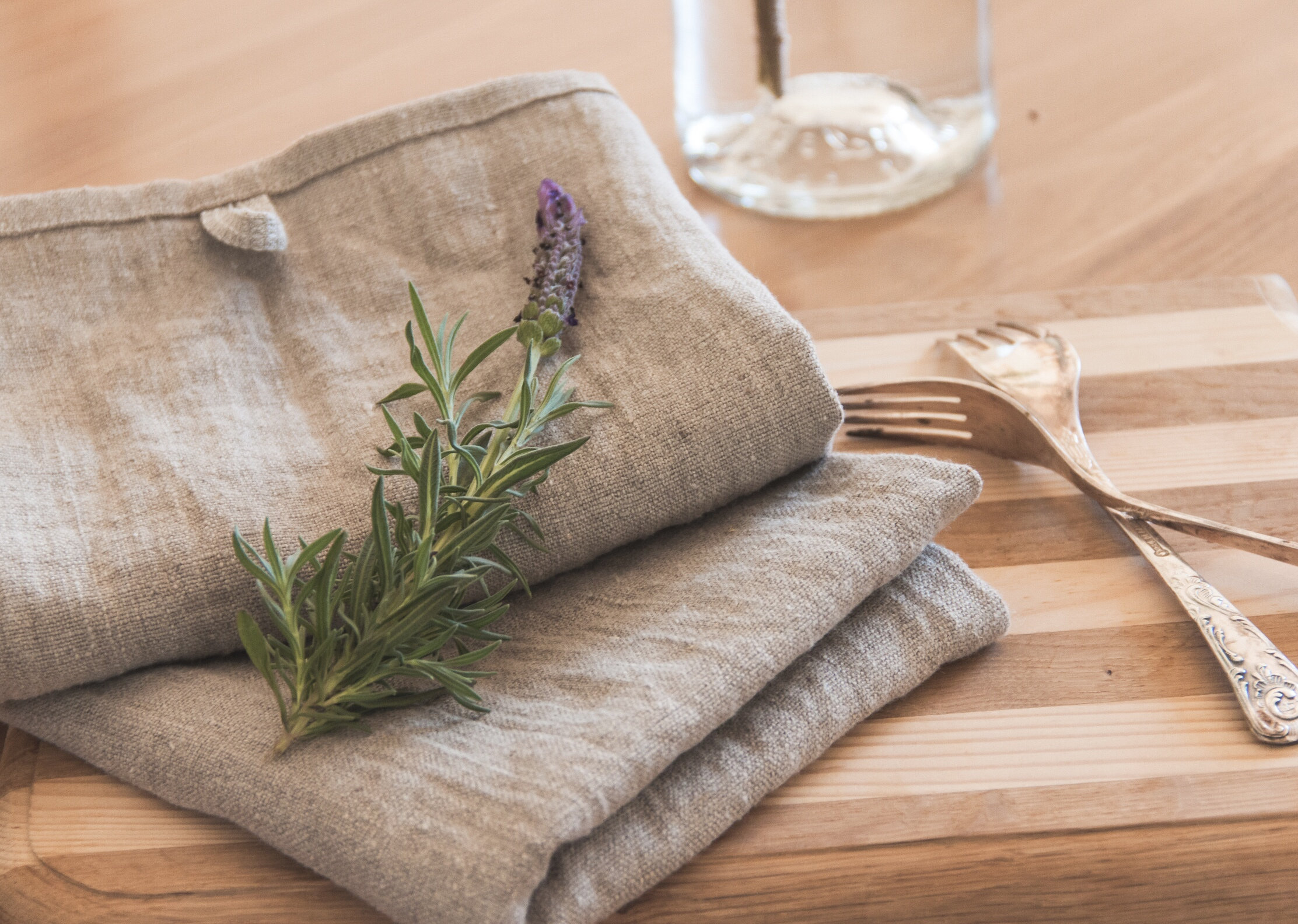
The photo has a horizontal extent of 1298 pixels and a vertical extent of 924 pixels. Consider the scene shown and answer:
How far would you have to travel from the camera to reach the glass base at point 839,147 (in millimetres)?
916

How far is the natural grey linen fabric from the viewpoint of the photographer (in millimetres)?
519

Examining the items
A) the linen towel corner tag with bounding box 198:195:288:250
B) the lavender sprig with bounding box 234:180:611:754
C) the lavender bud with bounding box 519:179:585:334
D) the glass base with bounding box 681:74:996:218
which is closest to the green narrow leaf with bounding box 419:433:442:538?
the lavender sprig with bounding box 234:180:611:754

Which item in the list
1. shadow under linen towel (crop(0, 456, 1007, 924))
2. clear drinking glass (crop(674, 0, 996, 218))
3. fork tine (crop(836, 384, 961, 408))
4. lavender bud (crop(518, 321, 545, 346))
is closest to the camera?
shadow under linen towel (crop(0, 456, 1007, 924))

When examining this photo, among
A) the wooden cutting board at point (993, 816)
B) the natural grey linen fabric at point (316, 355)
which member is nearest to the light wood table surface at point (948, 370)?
the wooden cutting board at point (993, 816)

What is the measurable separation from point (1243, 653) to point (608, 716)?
0.30 metres

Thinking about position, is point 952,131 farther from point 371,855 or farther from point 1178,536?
point 371,855

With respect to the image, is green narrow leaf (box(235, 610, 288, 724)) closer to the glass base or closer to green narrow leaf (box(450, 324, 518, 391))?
green narrow leaf (box(450, 324, 518, 391))

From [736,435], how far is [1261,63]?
31.8 inches

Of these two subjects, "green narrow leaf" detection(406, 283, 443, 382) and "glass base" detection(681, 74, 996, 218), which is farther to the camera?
"glass base" detection(681, 74, 996, 218)

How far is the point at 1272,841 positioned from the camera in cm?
51

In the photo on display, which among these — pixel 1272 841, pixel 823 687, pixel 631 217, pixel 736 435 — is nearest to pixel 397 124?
pixel 631 217

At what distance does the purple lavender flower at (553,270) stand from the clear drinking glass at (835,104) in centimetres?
30

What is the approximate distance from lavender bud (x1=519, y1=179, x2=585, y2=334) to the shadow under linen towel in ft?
0.40

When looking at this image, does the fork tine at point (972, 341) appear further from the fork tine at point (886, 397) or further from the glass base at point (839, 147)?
the glass base at point (839, 147)
